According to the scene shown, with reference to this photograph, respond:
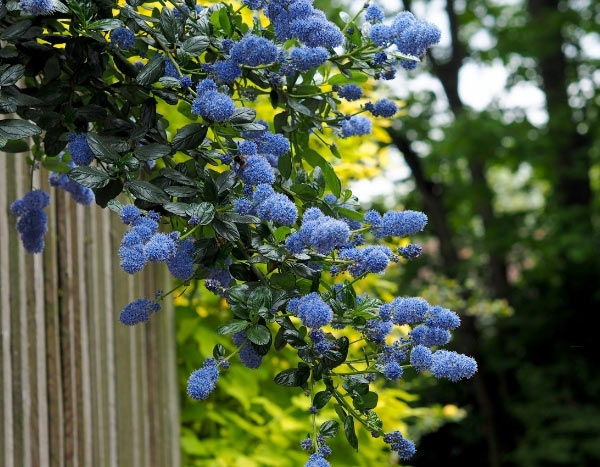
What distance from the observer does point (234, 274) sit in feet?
4.89

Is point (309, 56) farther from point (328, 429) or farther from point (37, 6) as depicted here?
point (328, 429)

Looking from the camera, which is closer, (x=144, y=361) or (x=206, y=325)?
(x=144, y=361)

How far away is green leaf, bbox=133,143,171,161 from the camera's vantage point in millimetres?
1448

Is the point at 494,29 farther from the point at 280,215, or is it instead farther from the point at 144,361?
the point at 280,215

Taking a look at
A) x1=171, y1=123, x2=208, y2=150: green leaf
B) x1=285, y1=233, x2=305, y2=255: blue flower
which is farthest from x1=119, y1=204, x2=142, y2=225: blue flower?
x1=285, y1=233, x2=305, y2=255: blue flower

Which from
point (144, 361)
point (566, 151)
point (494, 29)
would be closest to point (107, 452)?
point (144, 361)

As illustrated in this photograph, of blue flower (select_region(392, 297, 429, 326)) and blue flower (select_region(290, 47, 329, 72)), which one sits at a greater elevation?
blue flower (select_region(290, 47, 329, 72))

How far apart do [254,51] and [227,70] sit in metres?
0.07

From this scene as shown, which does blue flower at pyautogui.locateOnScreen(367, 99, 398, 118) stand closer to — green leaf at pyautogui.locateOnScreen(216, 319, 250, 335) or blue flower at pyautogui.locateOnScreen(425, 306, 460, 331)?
blue flower at pyautogui.locateOnScreen(425, 306, 460, 331)

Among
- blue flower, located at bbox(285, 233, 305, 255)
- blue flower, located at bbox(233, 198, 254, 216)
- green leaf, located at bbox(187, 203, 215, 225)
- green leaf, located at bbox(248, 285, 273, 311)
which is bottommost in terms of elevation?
green leaf, located at bbox(248, 285, 273, 311)

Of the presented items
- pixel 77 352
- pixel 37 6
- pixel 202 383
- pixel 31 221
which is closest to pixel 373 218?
pixel 202 383

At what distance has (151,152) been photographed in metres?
1.46

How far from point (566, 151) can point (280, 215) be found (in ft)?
25.0

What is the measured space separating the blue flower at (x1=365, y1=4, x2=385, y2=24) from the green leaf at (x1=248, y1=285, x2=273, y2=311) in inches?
24.1
